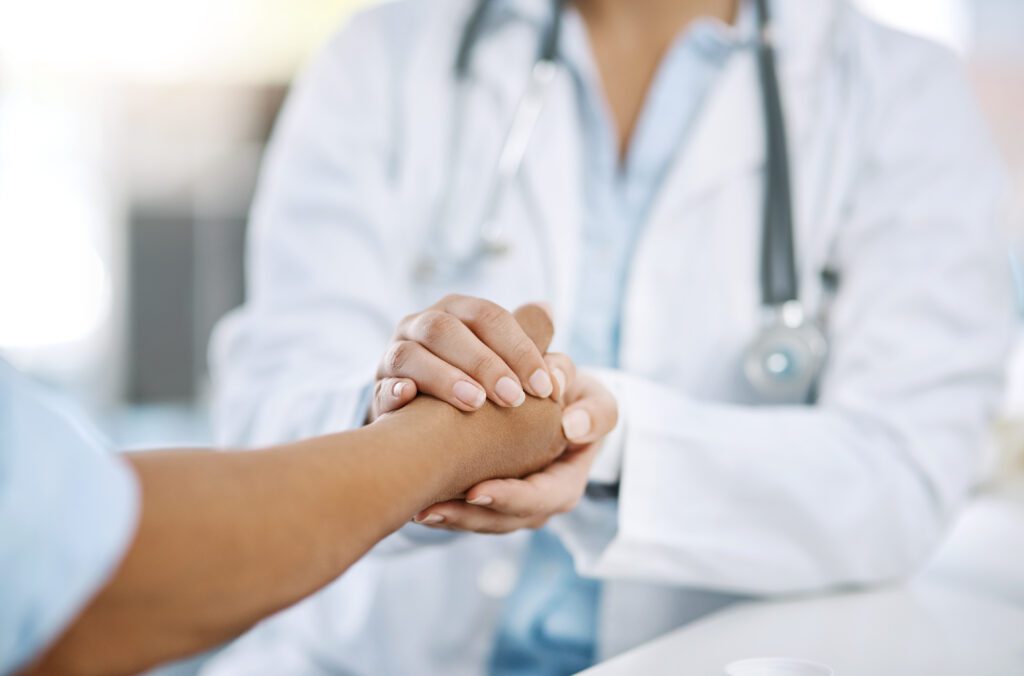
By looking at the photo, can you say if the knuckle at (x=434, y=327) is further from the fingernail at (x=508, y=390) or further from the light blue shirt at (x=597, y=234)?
the light blue shirt at (x=597, y=234)

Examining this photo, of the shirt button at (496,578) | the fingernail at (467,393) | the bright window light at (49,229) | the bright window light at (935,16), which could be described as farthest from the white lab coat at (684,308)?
the bright window light at (49,229)

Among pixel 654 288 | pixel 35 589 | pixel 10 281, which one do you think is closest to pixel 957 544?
pixel 654 288

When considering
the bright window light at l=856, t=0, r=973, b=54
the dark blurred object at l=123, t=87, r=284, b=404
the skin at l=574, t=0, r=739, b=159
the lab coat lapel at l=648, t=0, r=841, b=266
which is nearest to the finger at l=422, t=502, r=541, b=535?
the lab coat lapel at l=648, t=0, r=841, b=266

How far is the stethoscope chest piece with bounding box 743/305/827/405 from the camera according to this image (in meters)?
0.92

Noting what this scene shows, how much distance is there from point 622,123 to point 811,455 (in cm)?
44

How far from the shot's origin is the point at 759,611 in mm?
799

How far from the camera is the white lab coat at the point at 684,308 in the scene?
0.84m

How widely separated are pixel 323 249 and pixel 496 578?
374 mm

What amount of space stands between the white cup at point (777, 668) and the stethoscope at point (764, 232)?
0.39 metres

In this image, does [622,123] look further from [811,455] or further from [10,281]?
[10,281]

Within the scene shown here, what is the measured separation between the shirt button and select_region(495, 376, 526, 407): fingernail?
13.9 inches

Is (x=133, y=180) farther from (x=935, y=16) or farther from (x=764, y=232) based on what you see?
(x=764, y=232)

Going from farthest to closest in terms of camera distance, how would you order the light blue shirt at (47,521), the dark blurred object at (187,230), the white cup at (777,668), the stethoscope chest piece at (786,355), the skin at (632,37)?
the dark blurred object at (187,230) → the skin at (632,37) → the stethoscope chest piece at (786,355) → the white cup at (777,668) → the light blue shirt at (47,521)

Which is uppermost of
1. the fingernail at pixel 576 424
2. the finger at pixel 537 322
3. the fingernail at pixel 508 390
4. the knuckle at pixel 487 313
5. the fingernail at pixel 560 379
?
the knuckle at pixel 487 313
